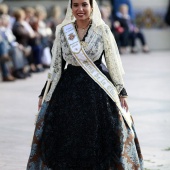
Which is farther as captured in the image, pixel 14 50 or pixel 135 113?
pixel 14 50

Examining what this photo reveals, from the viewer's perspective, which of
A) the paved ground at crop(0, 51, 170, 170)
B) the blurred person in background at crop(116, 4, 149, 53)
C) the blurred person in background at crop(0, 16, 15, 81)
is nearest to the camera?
the paved ground at crop(0, 51, 170, 170)

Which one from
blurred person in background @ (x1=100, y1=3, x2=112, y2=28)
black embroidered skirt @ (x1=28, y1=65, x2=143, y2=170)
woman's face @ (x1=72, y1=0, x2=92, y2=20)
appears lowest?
blurred person in background @ (x1=100, y1=3, x2=112, y2=28)

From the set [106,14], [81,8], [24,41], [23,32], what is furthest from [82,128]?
[106,14]

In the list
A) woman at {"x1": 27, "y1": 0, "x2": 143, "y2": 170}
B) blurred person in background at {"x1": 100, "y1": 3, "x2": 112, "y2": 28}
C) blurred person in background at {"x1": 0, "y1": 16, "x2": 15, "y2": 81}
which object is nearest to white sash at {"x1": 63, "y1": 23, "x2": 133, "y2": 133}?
woman at {"x1": 27, "y1": 0, "x2": 143, "y2": 170}

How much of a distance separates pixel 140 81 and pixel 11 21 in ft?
11.2

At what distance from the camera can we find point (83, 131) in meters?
6.15

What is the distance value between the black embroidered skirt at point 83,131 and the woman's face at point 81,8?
400mm

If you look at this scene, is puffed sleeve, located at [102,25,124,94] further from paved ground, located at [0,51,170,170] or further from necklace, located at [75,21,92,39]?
paved ground, located at [0,51,170,170]

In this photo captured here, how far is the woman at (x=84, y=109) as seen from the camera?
614 cm

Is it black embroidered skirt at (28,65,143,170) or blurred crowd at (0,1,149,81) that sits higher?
black embroidered skirt at (28,65,143,170)

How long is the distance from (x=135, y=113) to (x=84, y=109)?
466cm

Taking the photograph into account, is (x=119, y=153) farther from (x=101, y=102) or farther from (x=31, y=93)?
(x=31, y=93)

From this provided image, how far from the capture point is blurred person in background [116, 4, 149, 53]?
73.8ft
